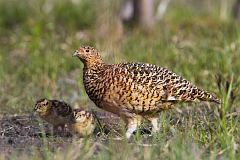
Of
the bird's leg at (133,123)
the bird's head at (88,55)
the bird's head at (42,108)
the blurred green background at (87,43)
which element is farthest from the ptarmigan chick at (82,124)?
the blurred green background at (87,43)

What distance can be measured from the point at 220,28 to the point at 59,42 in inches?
104

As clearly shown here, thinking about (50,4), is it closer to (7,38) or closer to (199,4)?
(7,38)

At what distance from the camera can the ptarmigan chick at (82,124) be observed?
666 cm

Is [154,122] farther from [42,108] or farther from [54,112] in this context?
[42,108]

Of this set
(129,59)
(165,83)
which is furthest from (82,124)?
(129,59)

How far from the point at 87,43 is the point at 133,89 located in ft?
16.8

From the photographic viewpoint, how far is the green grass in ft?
17.9

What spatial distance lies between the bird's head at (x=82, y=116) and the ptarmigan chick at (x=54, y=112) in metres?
0.04

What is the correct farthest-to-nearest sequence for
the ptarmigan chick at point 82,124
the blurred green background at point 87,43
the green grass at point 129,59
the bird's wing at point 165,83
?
the blurred green background at point 87,43 < the ptarmigan chick at point 82,124 < the bird's wing at point 165,83 < the green grass at point 129,59

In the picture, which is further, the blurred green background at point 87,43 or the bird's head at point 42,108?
the blurred green background at point 87,43

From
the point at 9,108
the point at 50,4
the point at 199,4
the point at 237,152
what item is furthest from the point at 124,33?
the point at 237,152

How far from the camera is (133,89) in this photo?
248 inches

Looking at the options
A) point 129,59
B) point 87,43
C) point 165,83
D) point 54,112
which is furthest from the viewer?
point 87,43

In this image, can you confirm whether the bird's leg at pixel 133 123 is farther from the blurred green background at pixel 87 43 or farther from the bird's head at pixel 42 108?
the blurred green background at pixel 87 43
